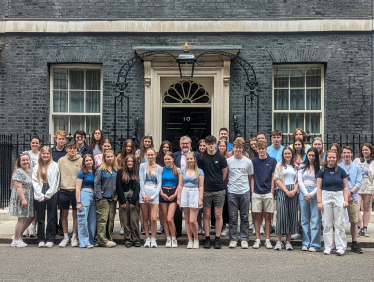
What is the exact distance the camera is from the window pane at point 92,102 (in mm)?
11875

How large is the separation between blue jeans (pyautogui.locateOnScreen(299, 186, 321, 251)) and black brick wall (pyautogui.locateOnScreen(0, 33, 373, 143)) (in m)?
3.96

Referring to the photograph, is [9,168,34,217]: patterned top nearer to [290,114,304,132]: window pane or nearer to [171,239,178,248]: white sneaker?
[171,239,178,248]: white sneaker

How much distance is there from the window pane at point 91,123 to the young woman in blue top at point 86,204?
13.3ft

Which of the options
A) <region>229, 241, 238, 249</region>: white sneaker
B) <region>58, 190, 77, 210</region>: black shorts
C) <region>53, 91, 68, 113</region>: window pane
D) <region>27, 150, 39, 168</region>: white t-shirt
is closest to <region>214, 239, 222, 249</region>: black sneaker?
<region>229, 241, 238, 249</region>: white sneaker

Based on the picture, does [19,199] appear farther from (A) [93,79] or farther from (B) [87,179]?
(A) [93,79]

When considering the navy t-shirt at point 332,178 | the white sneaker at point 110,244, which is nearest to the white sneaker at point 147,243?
the white sneaker at point 110,244

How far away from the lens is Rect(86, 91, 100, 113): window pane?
11.9 m

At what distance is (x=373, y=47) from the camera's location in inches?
449

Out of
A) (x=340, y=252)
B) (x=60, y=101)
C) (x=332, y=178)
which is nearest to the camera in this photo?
(x=340, y=252)

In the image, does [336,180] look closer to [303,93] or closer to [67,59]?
[303,93]

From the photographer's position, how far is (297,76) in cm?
1173

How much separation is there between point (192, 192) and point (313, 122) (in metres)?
5.22

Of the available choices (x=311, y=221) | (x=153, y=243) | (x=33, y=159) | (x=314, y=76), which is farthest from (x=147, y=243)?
(x=314, y=76)

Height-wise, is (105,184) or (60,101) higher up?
(60,101)
